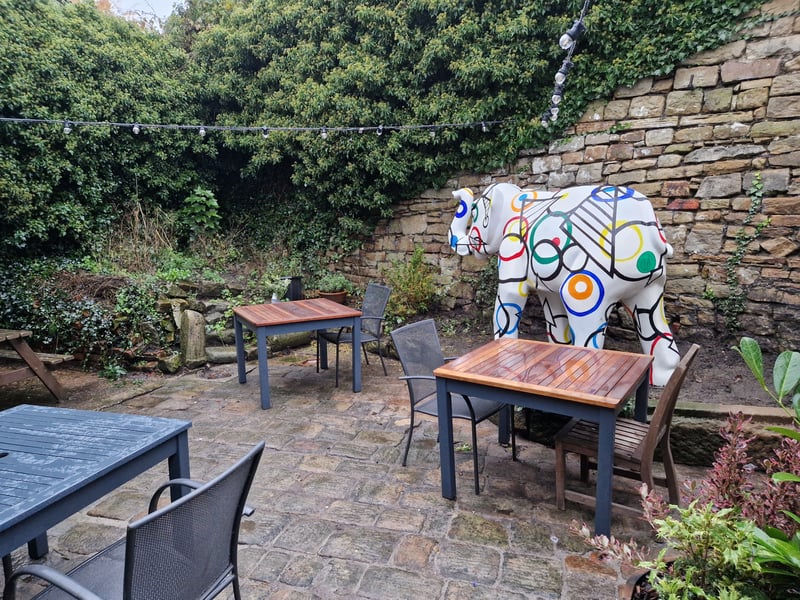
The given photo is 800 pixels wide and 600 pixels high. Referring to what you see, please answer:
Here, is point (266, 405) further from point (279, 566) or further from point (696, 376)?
point (696, 376)

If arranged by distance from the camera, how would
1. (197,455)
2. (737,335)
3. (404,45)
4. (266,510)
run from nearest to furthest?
(266,510) → (197,455) → (737,335) → (404,45)

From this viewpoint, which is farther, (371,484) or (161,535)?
(371,484)

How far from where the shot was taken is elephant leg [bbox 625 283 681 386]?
134 inches

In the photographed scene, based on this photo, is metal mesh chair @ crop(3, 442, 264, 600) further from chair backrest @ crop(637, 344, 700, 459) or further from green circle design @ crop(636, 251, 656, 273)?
green circle design @ crop(636, 251, 656, 273)

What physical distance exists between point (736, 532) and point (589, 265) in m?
2.38

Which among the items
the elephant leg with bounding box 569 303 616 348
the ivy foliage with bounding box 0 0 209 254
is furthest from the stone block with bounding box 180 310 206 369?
the elephant leg with bounding box 569 303 616 348

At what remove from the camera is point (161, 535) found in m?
1.10

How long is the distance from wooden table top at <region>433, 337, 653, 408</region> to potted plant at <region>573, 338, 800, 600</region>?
28.4 inches

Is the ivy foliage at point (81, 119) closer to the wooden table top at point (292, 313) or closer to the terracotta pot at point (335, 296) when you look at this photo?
the terracotta pot at point (335, 296)

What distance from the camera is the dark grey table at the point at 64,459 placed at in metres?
A: 1.32

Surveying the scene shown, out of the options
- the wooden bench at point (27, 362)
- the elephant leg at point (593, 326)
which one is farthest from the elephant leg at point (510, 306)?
the wooden bench at point (27, 362)

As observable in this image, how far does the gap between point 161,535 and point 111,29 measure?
8.73 metres

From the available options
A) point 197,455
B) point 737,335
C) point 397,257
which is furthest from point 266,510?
point 397,257

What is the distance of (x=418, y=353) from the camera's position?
312 centimetres
